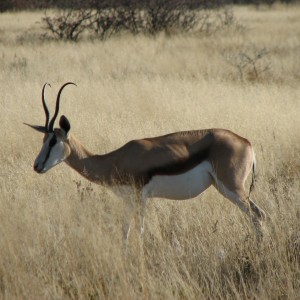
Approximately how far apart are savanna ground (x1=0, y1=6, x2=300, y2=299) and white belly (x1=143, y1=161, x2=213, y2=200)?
276 mm

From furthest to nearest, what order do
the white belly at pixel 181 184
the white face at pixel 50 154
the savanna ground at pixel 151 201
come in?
the white face at pixel 50 154, the white belly at pixel 181 184, the savanna ground at pixel 151 201

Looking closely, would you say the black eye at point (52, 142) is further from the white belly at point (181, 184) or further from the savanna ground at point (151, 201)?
the white belly at point (181, 184)

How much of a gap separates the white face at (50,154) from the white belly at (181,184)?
0.82 metres

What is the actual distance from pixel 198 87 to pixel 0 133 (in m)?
3.83

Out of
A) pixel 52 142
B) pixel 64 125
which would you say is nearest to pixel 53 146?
pixel 52 142

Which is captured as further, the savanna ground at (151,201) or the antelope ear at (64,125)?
the antelope ear at (64,125)

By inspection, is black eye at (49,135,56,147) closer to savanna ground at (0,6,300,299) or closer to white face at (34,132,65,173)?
white face at (34,132,65,173)

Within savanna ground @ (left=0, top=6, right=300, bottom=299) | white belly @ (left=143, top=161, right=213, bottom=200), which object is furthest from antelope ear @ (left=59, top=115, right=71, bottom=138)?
white belly @ (left=143, top=161, right=213, bottom=200)

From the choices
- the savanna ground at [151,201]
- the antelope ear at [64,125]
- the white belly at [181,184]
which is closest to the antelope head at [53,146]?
the antelope ear at [64,125]

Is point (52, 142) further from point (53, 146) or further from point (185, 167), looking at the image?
point (185, 167)

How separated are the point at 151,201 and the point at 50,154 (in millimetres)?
1065

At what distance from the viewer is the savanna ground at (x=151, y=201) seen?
13.5ft

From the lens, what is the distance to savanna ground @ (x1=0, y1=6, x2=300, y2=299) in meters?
4.12

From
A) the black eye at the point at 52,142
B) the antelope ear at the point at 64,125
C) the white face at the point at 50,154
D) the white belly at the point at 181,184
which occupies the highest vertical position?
the antelope ear at the point at 64,125
